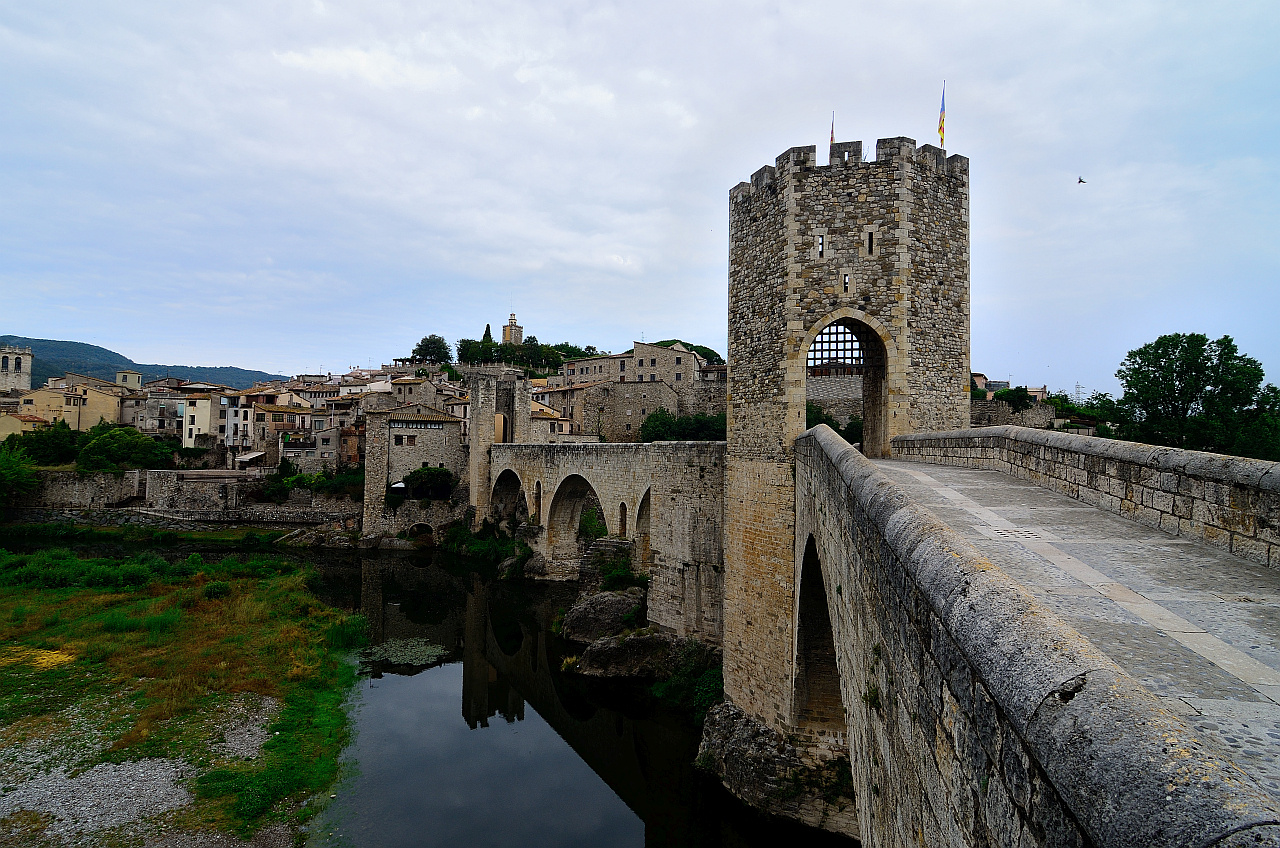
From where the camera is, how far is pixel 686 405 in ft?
165

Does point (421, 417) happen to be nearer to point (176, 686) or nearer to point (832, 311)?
point (176, 686)

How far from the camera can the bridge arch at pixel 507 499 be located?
35.7 m

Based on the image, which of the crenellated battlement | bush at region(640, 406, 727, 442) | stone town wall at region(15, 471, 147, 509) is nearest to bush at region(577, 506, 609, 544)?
bush at region(640, 406, 727, 442)

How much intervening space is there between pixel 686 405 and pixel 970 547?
48.2m

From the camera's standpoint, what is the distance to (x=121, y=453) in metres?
42.5

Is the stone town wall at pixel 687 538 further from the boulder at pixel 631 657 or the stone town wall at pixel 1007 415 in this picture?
the stone town wall at pixel 1007 415

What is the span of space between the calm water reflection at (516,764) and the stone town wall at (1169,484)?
26.7 ft

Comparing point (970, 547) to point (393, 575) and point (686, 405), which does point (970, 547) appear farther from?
point (686, 405)

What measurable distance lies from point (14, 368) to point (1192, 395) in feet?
338

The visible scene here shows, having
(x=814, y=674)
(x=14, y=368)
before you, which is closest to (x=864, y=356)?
(x=814, y=674)

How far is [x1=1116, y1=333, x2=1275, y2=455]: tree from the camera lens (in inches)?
621

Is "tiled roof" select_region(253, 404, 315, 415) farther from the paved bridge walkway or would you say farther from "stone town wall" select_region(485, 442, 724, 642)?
the paved bridge walkway

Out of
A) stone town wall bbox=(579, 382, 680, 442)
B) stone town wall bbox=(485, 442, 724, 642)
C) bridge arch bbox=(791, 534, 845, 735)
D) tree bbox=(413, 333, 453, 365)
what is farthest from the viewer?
tree bbox=(413, 333, 453, 365)

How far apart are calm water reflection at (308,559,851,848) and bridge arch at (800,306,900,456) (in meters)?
7.19
